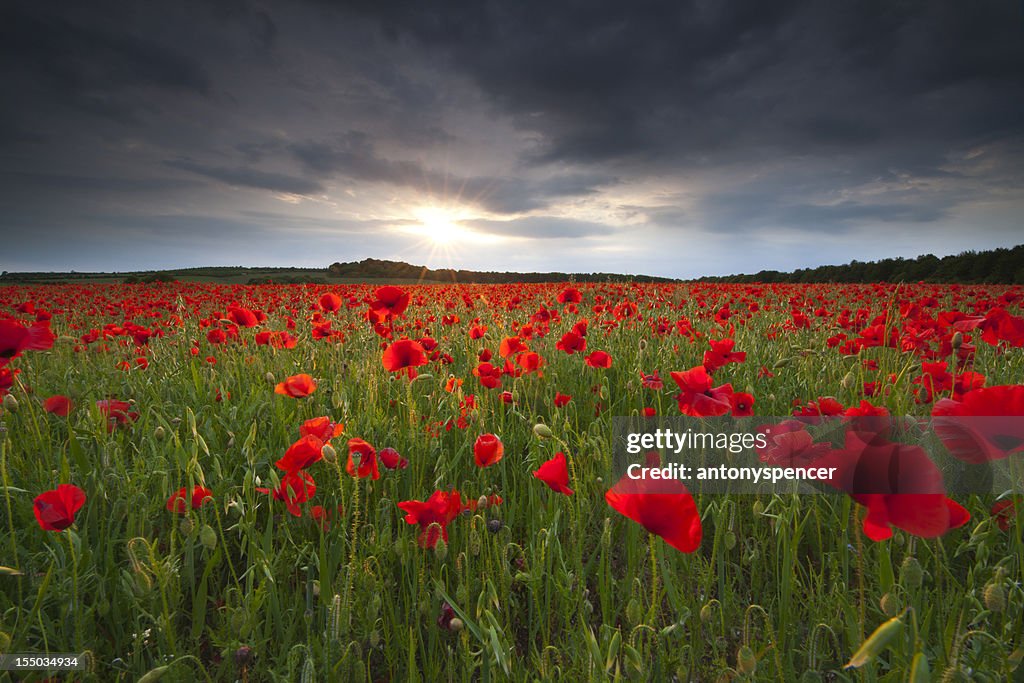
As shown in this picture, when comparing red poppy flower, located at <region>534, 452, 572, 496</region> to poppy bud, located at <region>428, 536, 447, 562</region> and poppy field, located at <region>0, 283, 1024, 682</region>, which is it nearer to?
poppy field, located at <region>0, 283, 1024, 682</region>

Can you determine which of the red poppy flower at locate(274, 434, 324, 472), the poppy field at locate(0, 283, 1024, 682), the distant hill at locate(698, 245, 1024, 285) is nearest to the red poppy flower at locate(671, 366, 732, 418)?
the poppy field at locate(0, 283, 1024, 682)

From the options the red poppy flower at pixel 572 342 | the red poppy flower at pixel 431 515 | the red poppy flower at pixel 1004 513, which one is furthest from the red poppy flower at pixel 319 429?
the red poppy flower at pixel 1004 513

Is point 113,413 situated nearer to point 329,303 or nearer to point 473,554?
point 329,303

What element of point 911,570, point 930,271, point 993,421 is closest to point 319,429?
point 911,570

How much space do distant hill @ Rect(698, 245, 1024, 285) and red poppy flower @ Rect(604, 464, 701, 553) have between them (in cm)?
2095

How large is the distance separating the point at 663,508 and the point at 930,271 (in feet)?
98.3

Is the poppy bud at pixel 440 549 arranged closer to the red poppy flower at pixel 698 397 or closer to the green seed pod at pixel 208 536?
the green seed pod at pixel 208 536

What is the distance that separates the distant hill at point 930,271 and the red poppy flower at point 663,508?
21.0 meters

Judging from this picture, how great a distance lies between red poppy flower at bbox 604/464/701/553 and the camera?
34.9 inches

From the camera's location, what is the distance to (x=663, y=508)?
0.90 meters

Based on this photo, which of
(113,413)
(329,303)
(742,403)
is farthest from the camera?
(329,303)

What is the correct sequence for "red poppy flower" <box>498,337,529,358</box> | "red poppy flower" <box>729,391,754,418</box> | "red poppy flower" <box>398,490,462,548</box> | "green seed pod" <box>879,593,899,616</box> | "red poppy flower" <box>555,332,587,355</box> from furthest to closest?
"red poppy flower" <box>555,332,587,355</box> → "red poppy flower" <box>498,337,529,358</box> → "red poppy flower" <box>729,391,754,418</box> → "red poppy flower" <box>398,490,462,548</box> → "green seed pod" <box>879,593,899,616</box>

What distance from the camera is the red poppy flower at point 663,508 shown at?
0.89 meters

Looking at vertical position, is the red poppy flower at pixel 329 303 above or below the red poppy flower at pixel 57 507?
above
